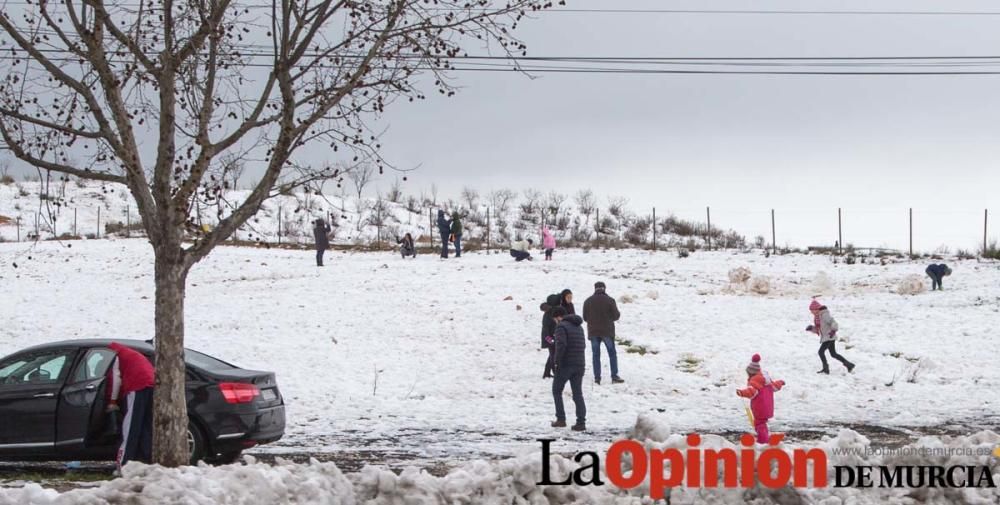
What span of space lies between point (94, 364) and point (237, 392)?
1.61 m

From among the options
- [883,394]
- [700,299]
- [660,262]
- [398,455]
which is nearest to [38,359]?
[398,455]

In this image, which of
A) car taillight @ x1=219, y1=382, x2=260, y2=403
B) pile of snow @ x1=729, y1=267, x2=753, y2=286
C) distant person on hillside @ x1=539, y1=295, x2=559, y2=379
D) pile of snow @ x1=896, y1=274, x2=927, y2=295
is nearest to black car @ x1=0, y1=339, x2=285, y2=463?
car taillight @ x1=219, y1=382, x2=260, y2=403

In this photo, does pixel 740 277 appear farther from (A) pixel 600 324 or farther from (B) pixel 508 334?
(A) pixel 600 324

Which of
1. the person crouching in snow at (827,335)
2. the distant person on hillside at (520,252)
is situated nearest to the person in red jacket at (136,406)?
the person crouching in snow at (827,335)

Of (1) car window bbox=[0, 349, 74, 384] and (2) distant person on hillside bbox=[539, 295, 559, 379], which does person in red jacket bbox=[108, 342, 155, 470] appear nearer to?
(1) car window bbox=[0, 349, 74, 384]

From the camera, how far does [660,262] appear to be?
38625mm

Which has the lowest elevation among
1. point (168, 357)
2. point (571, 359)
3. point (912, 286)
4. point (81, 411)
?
point (81, 411)

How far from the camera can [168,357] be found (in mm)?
9758

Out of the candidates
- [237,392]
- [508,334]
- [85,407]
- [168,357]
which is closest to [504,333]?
[508,334]

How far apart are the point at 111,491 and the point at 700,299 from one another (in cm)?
2463

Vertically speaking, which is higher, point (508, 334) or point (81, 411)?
point (81, 411)

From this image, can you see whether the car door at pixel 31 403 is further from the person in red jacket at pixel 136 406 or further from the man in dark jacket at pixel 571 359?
the man in dark jacket at pixel 571 359

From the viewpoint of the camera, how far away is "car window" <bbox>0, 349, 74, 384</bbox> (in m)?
11.4

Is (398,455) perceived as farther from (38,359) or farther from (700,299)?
(700,299)
